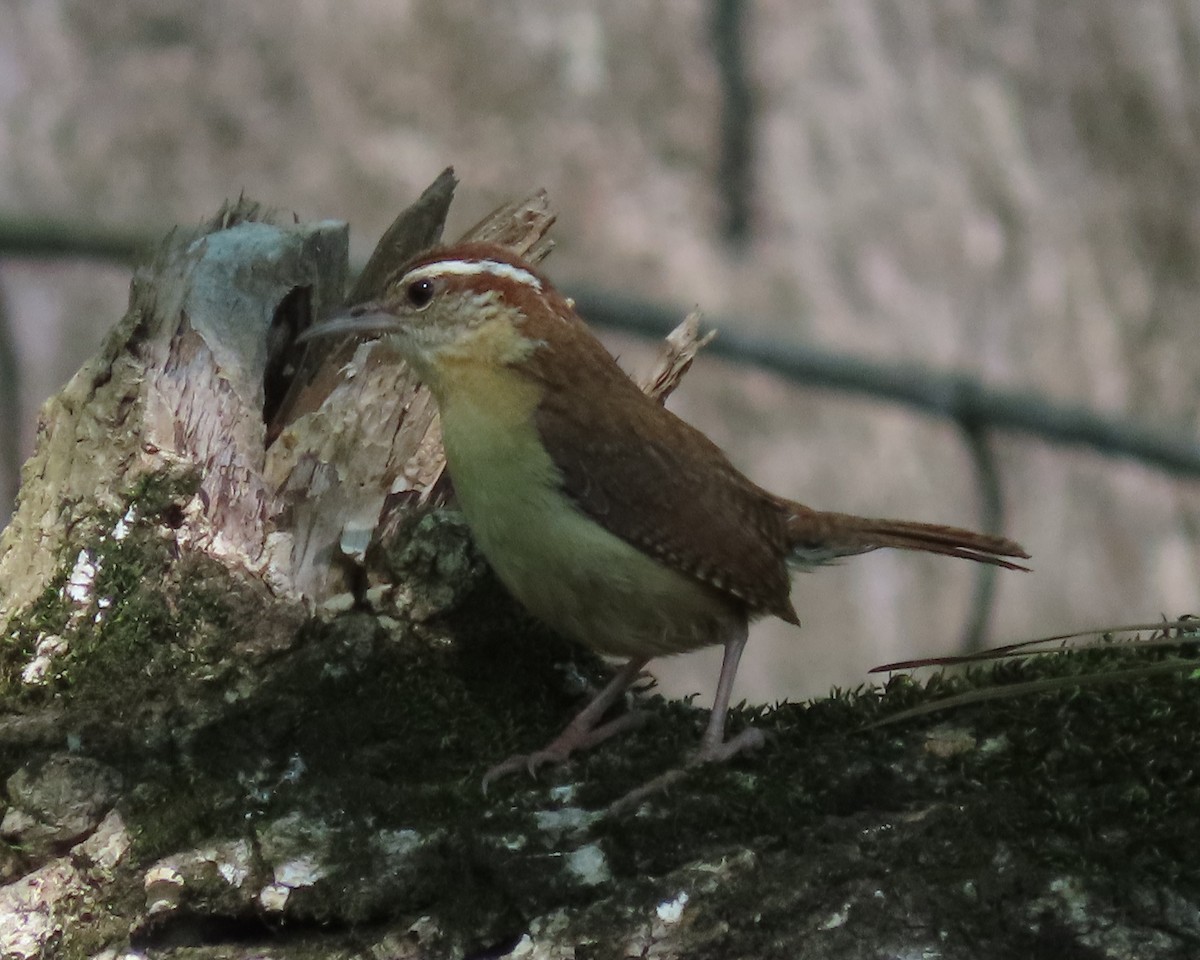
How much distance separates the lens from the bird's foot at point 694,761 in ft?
9.04

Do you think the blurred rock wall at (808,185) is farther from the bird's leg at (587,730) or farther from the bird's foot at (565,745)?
the bird's foot at (565,745)

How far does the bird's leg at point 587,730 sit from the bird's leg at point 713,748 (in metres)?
0.20

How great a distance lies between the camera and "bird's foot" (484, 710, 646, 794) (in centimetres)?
290

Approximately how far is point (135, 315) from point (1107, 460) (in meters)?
6.19

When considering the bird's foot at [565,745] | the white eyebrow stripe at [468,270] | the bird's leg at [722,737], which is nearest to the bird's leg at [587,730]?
the bird's foot at [565,745]

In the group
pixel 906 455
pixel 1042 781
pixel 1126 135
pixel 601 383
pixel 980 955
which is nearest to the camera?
pixel 980 955

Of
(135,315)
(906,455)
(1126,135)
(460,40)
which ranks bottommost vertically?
(135,315)

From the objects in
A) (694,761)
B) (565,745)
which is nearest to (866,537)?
(694,761)

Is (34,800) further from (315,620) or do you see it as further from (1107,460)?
(1107,460)

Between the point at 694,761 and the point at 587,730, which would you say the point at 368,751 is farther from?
the point at 694,761

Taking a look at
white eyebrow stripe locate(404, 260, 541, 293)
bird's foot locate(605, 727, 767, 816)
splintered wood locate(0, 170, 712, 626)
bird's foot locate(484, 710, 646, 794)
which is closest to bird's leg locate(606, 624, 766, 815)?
bird's foot locate(605, 727, 767, 816)

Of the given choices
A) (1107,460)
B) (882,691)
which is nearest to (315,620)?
(882,691)

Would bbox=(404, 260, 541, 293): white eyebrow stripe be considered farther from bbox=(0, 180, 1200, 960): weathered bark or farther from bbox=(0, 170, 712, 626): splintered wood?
bbox=(0, 180, 1200, 960): weathered bark

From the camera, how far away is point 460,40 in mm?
7340
